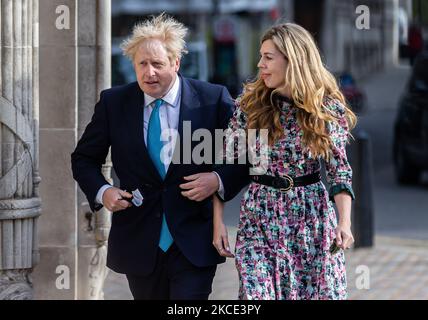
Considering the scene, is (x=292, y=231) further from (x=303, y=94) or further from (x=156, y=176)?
(x=156, y=176)

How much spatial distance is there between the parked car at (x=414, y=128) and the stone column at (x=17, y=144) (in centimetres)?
1188

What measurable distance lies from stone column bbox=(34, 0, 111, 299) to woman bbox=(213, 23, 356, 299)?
2.22 meters

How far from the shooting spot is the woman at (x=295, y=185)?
528 cm

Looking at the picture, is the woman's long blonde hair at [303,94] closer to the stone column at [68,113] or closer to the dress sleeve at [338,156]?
the dress sleeve at [338,156]

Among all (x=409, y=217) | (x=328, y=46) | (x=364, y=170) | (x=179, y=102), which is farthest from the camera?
(x=328, y=46)

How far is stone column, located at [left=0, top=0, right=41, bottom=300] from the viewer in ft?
19.8

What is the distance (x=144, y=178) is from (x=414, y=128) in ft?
41.5

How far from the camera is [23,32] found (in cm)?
608

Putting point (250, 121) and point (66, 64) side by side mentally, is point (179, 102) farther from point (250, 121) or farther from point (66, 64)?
point (66, 64)

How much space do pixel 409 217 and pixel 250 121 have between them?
9.84 meters

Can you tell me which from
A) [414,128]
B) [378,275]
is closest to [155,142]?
[378,275]

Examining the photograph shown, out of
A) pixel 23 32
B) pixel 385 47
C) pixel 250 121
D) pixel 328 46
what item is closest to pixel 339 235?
pixel 250 121

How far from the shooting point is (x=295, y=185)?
5336 mm

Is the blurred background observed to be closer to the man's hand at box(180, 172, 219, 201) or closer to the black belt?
the black belt
